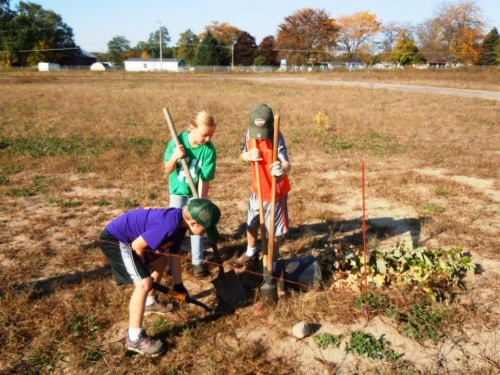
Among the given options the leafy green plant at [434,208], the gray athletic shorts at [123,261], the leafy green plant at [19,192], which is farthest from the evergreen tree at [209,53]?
the gray athletic shorts at [123,261]

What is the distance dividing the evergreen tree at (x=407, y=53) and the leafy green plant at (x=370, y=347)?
65501mm

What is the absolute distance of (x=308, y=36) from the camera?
69.3 meters

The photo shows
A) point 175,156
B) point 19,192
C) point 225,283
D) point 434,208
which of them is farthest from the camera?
point 19,192

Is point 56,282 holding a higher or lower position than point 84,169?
lower

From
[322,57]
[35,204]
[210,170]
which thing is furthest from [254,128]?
[322,57]

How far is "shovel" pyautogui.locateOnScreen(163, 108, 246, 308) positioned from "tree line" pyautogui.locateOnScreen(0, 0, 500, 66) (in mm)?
61474

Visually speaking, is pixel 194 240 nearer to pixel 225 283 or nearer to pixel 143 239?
pixel 225 283

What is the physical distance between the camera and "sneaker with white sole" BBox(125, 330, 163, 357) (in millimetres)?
2738

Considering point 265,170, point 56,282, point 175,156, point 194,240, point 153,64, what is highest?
point 153,64

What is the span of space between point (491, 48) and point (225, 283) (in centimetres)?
6590

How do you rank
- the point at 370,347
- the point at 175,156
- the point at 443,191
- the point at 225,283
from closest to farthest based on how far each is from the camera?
the point at 370,347, the point at 175,156, the point at 225,283, the point at 443,191

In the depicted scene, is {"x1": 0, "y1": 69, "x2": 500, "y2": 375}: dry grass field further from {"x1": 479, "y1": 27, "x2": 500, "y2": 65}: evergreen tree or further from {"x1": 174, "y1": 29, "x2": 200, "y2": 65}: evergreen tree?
{"x1": 174, "y1": 29, "x2": 200, "y2": 65}: evergreen tree

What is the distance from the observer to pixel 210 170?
→ 358 cm

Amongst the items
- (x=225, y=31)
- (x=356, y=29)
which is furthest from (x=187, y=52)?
(x=356, y=29)
